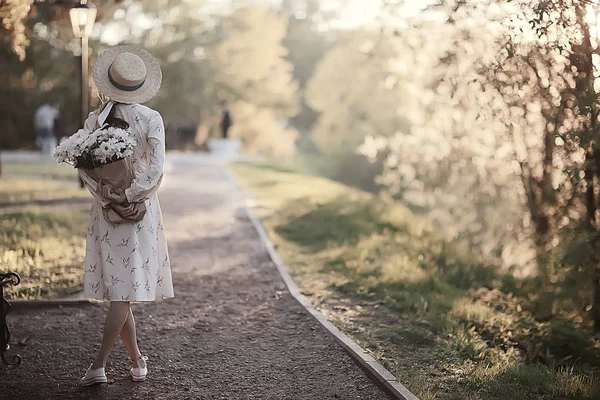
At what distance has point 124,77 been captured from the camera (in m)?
4.54

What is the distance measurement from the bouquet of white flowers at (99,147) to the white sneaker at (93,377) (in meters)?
1.34

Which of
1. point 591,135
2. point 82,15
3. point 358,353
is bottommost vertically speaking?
point 358,353

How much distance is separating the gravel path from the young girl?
44cm

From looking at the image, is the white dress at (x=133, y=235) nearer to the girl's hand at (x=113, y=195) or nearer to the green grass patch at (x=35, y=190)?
the girl's hand at (x=113, y=195)

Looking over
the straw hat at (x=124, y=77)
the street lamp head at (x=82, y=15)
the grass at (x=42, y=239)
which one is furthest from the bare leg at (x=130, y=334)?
the street lamp head at (x=82, y=15)

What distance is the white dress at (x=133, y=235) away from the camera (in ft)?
14.8

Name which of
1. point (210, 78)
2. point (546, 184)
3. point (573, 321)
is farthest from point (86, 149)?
point (210, 78)

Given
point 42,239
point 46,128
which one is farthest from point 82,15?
point 46,128

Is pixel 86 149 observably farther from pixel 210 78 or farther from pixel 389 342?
pixel 210 78

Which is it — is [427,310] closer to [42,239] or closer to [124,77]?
[124,77]

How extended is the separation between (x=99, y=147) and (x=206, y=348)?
2.06 metres

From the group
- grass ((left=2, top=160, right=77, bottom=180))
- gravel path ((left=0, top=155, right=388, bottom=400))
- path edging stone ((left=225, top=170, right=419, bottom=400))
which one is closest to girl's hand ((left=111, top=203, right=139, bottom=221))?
gravel path ((left=0, top=155, right=388, bottom=400))

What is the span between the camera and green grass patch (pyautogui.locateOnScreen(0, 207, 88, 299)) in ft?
23.2

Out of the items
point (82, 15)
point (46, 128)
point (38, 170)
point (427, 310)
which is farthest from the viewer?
point (46, 128)
